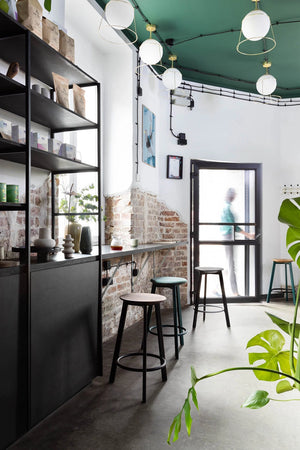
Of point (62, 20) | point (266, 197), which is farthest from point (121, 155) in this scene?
point (266, 197)

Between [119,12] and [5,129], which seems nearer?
[5,129]

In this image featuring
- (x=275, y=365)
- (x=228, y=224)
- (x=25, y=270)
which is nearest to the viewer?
(x=275, y=365)

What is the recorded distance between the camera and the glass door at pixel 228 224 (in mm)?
5754

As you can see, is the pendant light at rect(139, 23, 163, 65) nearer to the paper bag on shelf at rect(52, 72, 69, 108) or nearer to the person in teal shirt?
the paper bag on shelf at rect(52, 72, 69, 108)

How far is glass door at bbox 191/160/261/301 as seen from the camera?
5754 mm

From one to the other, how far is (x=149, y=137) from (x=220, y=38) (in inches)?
57.1

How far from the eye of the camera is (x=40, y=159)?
2.50 m

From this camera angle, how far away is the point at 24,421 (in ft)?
6.57

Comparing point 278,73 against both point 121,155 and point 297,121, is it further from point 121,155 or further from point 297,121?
point 121,155

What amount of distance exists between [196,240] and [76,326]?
134 inches

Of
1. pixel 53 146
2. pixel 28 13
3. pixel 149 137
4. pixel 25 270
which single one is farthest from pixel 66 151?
pixel 149 137

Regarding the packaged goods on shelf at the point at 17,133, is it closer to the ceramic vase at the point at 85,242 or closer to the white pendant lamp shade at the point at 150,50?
the ceramic vase at the point at 85,242

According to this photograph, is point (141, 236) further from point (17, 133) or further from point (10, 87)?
point (10, 87)

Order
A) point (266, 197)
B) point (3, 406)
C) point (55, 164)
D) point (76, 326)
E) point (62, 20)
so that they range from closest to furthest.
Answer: point (3, 406) → point (76, 326) → point (55, 164) → point (62, 20) → point (266, 197)
